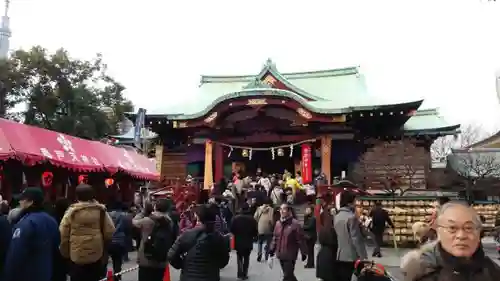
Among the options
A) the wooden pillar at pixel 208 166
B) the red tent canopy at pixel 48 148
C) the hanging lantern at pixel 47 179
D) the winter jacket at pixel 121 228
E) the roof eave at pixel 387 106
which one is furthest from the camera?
the wooden pillar at pixel 208 166

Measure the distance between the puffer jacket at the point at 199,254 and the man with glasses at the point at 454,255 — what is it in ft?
7.53

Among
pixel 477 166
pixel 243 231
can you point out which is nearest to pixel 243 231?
pixel 243 231

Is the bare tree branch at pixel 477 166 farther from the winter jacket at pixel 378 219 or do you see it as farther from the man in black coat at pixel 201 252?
the man in black coat at pixel 201 252

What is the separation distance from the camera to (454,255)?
2.50 meters

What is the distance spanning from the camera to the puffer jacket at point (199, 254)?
450 cm

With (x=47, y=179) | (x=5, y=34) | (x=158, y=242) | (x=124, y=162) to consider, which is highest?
(x=5, y=34)

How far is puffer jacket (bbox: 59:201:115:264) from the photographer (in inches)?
199

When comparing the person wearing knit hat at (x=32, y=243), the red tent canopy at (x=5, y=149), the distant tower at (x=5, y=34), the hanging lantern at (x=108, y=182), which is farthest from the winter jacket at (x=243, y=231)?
the distant tower at (x=5, y=34)

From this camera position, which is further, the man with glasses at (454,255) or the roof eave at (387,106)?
the roof eave at (387,106)

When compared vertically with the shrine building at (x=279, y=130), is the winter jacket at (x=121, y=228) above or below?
below

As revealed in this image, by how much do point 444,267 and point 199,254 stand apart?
2571 mm

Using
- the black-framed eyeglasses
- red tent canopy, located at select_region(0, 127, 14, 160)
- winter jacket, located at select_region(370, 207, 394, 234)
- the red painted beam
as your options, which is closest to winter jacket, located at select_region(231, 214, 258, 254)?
red tent canopy, located at select_region(0, 127, 14, 160)

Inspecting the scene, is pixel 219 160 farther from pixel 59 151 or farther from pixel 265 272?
A: pixel 265 272

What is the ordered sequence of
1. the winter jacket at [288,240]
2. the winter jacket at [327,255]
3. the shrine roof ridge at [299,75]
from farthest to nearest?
the shrine roof ridge at [299,75]
the winter jacket at [288,240]
the winter jacket at [327,255]
